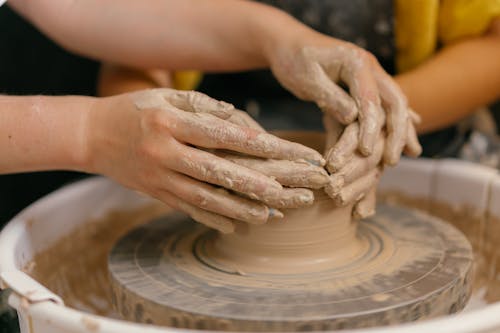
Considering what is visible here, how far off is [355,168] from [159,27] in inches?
26.5

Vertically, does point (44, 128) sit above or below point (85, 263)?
above

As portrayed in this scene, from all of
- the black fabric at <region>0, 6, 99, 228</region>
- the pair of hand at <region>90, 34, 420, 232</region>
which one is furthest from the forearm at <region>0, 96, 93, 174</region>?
the black fabric at <region>0, 6, 99, 228</region>

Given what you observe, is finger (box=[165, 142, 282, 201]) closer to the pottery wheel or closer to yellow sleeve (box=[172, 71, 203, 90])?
Result: the pottery wheel

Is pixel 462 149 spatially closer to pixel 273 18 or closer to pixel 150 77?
pixel 273 18

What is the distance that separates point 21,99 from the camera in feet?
3.82

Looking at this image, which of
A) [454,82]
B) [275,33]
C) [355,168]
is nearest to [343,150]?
[355,168]

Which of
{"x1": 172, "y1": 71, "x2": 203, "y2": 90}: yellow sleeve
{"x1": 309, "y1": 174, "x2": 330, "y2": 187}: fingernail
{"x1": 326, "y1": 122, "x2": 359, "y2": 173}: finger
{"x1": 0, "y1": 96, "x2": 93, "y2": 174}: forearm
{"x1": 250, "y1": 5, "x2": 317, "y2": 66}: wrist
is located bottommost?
{"x1": 172, "y1": 71, "x2": 203, "y2": 90}: yellow sleeve

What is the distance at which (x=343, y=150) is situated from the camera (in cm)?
109

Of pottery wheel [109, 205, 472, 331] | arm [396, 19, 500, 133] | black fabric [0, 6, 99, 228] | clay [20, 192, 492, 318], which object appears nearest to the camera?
pottery wheel [109, 205, 472, 331]

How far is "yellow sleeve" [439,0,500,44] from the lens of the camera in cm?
165

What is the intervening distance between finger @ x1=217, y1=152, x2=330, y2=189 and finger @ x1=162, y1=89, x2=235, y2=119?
0.09 metres

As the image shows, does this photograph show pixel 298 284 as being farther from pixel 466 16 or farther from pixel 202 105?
pixel 466 16

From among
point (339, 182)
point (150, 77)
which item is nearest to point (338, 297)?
point (339, 182)

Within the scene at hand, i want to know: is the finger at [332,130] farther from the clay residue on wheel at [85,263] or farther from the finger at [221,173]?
the clay residue on wheel at [85,263]
